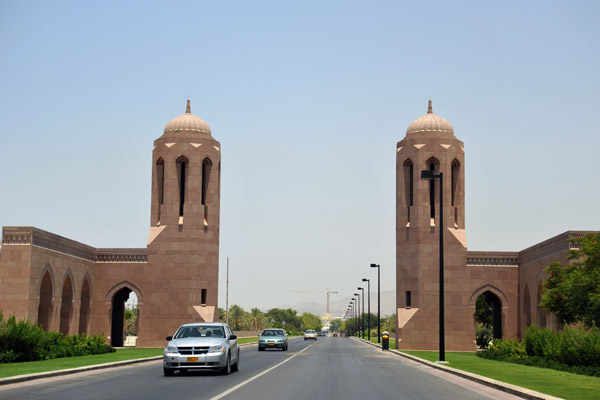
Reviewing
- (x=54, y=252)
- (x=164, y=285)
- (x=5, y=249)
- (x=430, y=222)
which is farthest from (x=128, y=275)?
(x=430, y=222)

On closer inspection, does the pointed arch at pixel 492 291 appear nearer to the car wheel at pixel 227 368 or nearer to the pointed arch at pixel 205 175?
the pointed arch at pixel 205 175

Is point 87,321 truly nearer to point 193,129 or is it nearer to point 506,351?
point 193,129

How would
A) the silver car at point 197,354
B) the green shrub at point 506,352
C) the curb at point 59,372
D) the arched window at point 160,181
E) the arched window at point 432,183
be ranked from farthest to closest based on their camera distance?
the arched window at point 160,181 → the arched window at point 432,183 → the green shrub at point 506,352 → the silver car at point 197,354 → the curb at point 59,372

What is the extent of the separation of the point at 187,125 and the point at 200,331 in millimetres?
37035

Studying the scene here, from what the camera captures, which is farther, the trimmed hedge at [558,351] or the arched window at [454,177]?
the arched window at [454,177]

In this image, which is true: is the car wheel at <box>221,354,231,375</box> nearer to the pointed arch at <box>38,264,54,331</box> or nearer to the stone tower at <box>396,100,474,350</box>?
the pointed arch at <box>38,264,54,331</box>

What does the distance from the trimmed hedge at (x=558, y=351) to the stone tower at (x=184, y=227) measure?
24911 millimetres

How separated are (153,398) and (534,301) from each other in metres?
40.0

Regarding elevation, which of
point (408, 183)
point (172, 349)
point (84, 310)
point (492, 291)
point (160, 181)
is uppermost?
point (408, 183)

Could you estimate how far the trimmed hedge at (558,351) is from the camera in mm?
26469

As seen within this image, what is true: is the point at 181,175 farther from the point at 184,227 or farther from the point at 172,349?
the point at 172,349

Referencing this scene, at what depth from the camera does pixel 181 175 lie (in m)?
60.0

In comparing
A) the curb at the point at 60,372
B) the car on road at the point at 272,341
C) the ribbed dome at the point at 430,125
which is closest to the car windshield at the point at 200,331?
the curb at the point at 60,372

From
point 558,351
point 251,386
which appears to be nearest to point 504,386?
point 251,386
